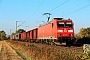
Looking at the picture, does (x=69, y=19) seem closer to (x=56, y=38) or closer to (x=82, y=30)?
(x=56, y=38)

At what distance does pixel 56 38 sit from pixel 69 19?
353 cm

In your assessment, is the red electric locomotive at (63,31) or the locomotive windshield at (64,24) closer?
the red electric locomotive at (63,31)

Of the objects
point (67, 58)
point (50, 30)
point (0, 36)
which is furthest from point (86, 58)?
point (0, 36)

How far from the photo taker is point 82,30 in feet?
217

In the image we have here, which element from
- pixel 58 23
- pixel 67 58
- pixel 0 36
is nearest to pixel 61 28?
pixel 58 23

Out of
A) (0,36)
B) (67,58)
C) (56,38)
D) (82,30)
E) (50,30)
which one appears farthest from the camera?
(0,36)

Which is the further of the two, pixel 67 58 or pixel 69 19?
pixel 69 19

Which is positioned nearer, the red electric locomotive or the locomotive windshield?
the red electric locomotive

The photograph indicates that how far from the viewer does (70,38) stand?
31.2m

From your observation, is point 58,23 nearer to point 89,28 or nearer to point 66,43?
point 66,43

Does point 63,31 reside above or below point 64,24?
below

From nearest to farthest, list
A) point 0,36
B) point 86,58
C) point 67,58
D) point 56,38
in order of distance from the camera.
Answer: point 86,58 < point 67,58 < point 56,38 < point 0,36

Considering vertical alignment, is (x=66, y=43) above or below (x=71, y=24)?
below

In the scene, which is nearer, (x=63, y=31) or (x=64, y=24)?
(x=63, y=31)
